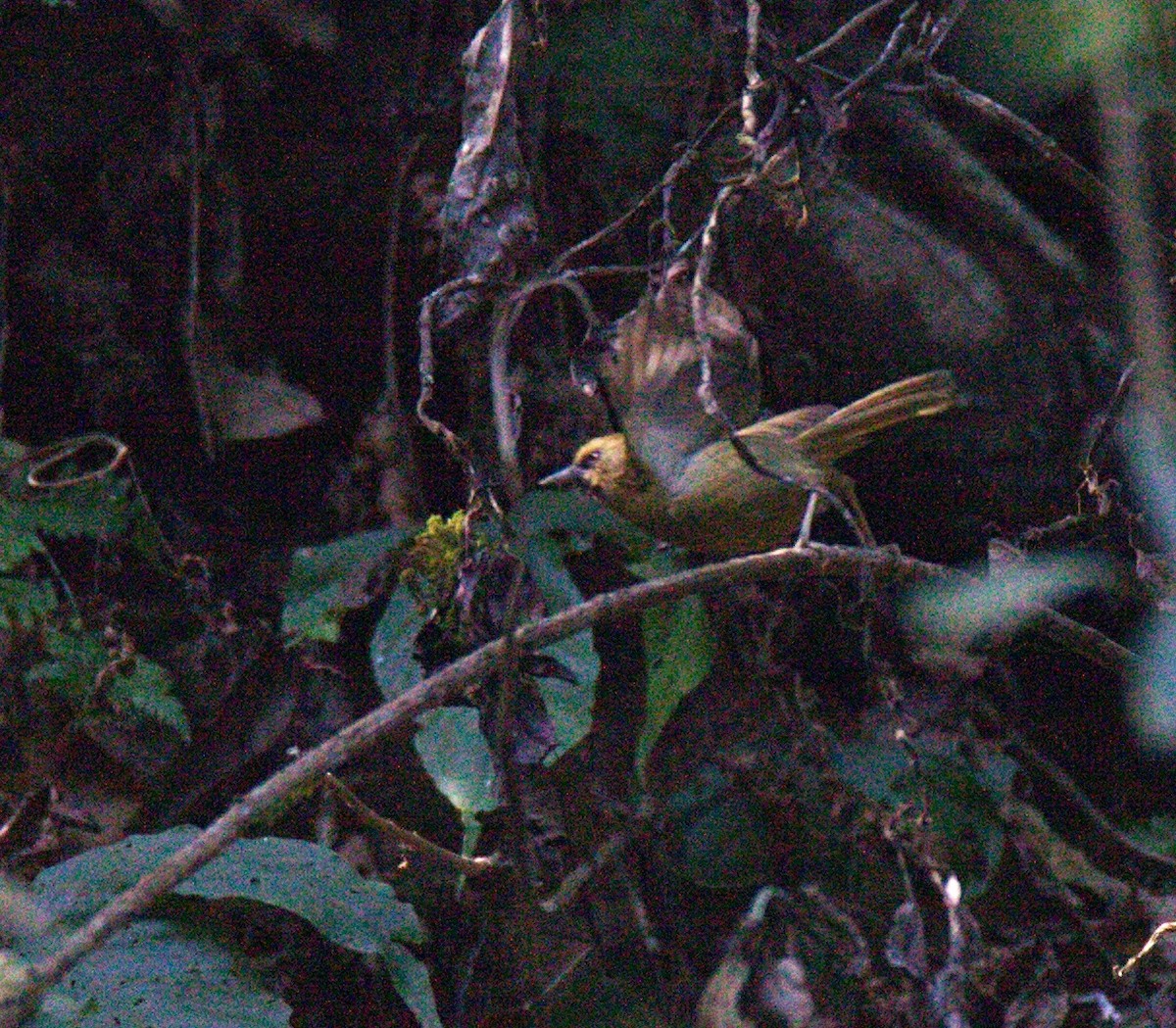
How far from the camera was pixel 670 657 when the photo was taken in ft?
9.03

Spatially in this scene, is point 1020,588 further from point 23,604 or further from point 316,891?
point 23,604

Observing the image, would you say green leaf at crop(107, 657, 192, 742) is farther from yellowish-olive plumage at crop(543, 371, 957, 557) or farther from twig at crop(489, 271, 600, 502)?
twig at crop(489, 271, 600, 502)

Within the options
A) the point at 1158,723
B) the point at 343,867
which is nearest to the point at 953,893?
the point at 1158,723

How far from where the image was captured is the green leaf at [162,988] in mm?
1869

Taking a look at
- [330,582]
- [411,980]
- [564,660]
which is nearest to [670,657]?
[564,660]

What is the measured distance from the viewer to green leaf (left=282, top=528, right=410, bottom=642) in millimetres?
2799

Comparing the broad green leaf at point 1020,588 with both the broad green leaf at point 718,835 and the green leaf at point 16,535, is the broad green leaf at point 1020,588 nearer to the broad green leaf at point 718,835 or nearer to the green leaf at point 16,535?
the broad green leaf at point 718,835

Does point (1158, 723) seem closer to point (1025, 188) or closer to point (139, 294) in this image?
point (1025, 188)

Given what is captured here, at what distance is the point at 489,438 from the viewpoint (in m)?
2.94

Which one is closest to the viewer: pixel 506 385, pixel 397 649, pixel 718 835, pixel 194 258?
pixel 506 385

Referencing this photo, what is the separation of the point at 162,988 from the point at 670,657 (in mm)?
1120

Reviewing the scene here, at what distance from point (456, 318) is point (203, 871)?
836 millimetres

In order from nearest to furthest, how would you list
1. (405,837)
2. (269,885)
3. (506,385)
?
(506,385)
(405,837)
(269,885)

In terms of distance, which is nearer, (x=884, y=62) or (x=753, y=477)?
(x=884, y=62)
